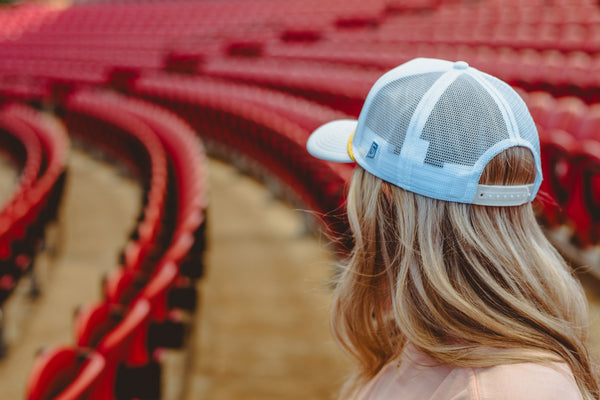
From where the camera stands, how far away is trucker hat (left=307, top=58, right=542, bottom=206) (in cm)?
19

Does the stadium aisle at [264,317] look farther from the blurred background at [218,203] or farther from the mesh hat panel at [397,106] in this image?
the mesh hat panel at [397,106]

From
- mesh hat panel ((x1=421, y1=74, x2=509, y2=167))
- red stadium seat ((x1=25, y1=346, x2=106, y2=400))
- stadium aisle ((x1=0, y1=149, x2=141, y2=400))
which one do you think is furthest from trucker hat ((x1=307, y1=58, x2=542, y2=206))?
stadium aisle ((x1=0, y1=149, x2=141, y2=400))

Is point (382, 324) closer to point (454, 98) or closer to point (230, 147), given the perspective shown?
point (454, 98)

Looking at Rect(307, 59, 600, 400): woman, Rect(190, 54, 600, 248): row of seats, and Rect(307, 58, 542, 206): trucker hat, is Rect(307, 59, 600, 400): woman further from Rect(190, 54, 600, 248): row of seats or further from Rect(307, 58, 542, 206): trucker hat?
Rect(190, 54, 600, 248): row of seats

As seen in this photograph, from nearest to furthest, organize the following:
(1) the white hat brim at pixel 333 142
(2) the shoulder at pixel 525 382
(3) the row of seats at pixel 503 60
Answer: (2) the shoulder at pixel 525 382, (1) the white hat brim at pixel 333 142, (3) the row of seats at pixel 503 60

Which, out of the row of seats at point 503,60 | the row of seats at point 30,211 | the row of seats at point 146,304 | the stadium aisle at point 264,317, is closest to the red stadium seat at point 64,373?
the row of seats at point 146,304

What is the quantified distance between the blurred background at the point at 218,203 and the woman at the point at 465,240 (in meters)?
0.10

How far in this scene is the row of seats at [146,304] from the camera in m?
0.37

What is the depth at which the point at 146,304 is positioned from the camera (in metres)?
0.44

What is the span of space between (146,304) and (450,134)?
319 millimetres

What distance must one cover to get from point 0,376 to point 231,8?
3339mm

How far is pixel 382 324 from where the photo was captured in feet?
0.87

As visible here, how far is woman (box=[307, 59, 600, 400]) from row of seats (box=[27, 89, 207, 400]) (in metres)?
0.23

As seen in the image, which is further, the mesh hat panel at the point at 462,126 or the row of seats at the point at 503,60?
the row of seats at the point at 503,60
